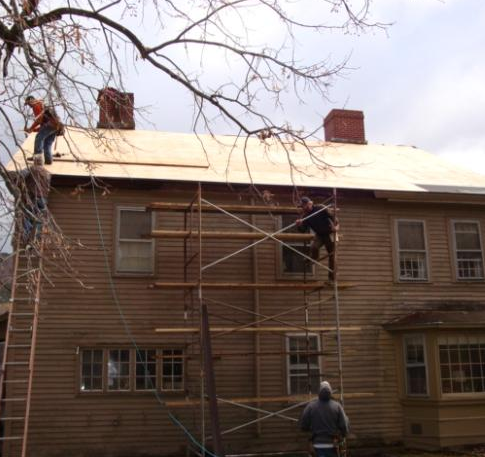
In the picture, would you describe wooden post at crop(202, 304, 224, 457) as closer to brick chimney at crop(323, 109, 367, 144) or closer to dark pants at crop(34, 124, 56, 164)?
dark pants at crop(34, 124, 56, 164)

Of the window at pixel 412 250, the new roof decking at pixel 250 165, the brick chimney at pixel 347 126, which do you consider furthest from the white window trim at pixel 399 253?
the brick chimney at pixel 347 126

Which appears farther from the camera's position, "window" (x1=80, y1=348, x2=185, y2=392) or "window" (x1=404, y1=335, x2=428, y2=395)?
"window" (x1=404, y1=335, x2=428, y2=395)

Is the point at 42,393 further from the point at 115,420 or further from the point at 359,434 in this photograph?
→ the point at 359,434

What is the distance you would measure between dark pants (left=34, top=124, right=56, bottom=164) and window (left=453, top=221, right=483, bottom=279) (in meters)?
9.88

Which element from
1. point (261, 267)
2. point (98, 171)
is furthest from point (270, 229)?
point (98, 171)

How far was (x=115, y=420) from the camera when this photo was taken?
549 inches

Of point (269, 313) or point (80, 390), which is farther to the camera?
point (269, 313)

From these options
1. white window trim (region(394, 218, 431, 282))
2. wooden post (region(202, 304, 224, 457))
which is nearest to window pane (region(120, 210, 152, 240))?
wooden post (region(202, 304, 224, 457))

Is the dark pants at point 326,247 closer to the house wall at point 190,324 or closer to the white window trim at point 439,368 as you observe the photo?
the house wall at point 190,324

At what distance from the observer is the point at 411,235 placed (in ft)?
54.3

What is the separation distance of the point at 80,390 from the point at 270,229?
5.52 metres

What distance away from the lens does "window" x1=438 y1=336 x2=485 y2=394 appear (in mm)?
15000

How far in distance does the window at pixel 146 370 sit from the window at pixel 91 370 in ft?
2.58

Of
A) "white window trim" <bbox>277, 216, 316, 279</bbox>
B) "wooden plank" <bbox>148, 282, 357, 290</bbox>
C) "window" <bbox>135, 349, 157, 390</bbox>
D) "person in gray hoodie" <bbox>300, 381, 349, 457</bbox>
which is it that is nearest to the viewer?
"person in gray hoodie" <bbox>300, 381, 349, 457</bbox>
